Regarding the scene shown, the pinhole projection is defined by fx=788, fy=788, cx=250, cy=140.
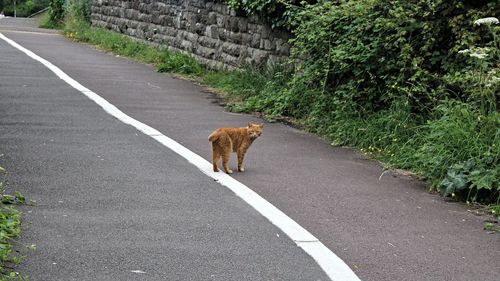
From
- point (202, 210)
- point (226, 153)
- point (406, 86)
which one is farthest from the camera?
point (406, 86)

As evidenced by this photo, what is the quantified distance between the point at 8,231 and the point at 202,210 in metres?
1.63

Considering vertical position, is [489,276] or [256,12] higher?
[256,12]

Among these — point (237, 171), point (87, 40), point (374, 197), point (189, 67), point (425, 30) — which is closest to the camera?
point (374, 197)

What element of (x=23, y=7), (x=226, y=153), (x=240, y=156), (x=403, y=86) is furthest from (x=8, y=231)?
(x=23, y=7)

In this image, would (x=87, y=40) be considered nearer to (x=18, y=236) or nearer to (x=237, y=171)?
(x=237, y=171)

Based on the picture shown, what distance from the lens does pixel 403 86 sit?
9.48 m

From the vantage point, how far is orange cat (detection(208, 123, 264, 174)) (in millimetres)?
7418

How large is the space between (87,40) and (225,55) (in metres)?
10.1

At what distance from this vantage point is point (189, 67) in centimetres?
1670

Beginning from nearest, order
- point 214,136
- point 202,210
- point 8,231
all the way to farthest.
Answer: point 8,231 → point 202,210 → point 214,136

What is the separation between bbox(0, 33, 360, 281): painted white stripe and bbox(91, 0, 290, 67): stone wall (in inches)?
155

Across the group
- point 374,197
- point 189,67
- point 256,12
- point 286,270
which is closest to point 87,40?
point 189,67

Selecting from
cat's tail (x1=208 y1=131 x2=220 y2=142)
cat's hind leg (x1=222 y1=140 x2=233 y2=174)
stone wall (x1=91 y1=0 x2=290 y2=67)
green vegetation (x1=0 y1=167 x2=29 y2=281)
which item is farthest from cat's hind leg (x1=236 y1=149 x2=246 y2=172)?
stone wall (x1=91 y1=0 x2=290 y2=67)

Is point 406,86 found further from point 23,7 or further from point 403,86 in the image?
point 23,7
